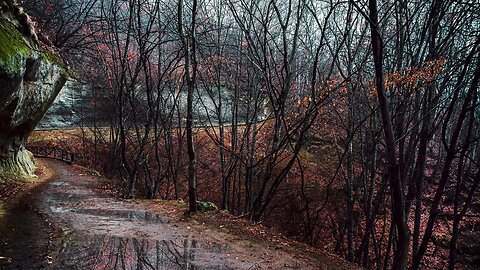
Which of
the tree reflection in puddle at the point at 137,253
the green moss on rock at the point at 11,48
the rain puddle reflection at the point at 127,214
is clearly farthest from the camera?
the green moss on rock at the point at 11,48

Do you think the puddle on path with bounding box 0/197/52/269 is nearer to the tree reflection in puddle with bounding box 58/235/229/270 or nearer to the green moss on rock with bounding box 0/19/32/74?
the tree reflection in puddle with bounding box 58/235/229/270

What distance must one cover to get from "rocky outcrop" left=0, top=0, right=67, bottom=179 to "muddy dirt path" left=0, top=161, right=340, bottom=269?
11.6 ft

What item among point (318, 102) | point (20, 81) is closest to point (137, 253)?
point (318, 102)

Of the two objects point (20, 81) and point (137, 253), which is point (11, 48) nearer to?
point (20, 81)

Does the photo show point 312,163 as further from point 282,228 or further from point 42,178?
point 42,178

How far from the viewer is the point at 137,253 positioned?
5340mm

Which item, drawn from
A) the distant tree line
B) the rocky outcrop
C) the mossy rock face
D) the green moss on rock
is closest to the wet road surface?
the mossy rock face

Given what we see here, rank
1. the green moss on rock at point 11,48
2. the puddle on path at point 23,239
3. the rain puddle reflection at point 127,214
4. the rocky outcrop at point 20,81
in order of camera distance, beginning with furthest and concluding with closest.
→ the rocky outcrop at point 20,81, the green moss on rock at point 11,48, the rain puddle reflection at point 127,214, the puddle on path at point 23,239

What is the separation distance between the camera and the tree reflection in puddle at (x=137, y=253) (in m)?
4.79

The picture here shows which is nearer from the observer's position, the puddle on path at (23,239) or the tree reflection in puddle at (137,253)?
the puddle on path at (23,239)

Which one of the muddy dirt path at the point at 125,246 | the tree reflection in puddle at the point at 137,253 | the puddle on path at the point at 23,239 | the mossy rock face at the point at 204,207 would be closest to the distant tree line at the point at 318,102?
the mossy rock face at the point at 204,207

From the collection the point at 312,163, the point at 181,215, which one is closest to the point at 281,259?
the point at 181,215

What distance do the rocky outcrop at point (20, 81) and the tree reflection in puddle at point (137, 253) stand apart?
545cm

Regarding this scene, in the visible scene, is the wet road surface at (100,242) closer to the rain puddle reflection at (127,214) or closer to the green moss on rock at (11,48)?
the rain puddle reflection at (127,214)
